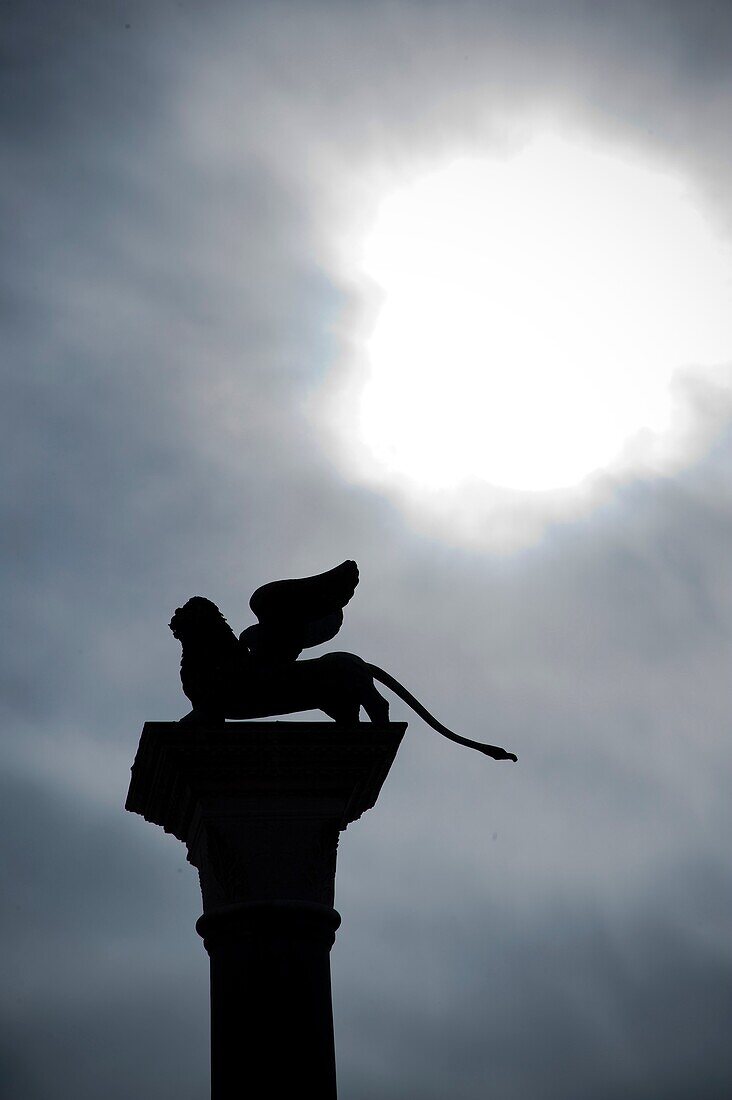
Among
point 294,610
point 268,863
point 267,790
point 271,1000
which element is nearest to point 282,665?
point 294,610

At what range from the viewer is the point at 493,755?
10.4 meters

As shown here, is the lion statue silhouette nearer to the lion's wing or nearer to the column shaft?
the lion's wing

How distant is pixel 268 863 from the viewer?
973 cm

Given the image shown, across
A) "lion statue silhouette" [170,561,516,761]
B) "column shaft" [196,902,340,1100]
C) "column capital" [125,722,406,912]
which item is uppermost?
"lion statue silhouette" [170,561,516,761]

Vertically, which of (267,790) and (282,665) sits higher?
(282,665)

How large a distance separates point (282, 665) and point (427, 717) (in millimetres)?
1350

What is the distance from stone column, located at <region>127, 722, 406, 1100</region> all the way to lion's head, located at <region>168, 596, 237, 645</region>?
93cm

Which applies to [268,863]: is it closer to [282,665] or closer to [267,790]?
[267,790]

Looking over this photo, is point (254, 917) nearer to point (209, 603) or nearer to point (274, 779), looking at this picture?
point (274, 779)

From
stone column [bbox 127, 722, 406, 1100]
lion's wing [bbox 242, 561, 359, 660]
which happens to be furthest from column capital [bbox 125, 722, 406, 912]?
lion's wing [bbox 242, 561, 359, 660]

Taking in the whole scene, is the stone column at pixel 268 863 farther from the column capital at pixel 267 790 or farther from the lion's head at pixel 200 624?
the lion's head at pixel 200 624

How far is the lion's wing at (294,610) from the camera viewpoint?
1064cm

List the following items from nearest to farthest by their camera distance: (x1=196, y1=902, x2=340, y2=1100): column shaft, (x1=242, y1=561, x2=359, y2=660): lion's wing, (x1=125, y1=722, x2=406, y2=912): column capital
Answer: (x1=196, y1=902, x2=340, y2=1100): column shaft, (x1=125, y1=722, x2=406, y2=912): column capital, (x1=242, y1=561, x2=359, y2=660): lion's wing

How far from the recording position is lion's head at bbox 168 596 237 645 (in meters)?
10.5
